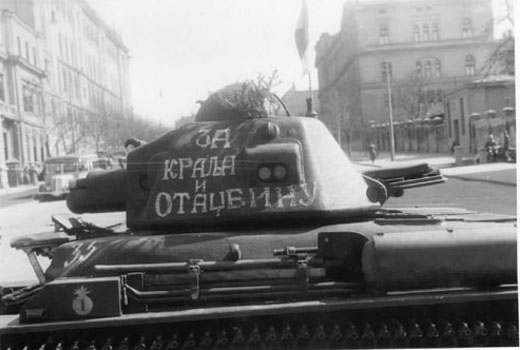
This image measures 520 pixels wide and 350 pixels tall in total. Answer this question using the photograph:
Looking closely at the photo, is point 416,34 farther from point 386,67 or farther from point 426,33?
point 386,67

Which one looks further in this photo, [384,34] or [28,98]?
[384,34]

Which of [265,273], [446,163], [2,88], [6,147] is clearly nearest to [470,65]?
[6,147]

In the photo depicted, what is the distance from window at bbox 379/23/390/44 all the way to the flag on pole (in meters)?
2.72

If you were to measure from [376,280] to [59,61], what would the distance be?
5111mm

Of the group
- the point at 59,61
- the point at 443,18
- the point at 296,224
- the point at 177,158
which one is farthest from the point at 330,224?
the point at 443,18

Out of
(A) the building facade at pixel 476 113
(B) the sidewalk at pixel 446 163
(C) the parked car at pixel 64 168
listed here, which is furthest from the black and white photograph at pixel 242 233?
(B) the sidewalk at pixel 446 163

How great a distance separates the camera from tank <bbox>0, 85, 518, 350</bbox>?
4008mm

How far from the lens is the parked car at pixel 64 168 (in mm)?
11078

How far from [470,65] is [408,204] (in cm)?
404

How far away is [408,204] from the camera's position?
53.6 feet

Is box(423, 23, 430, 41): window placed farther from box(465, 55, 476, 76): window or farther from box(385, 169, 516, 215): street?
box(385, 169, 516, 215): street

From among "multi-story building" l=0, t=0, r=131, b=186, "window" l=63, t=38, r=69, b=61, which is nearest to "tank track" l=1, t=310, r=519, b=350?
"multi-story building" l=0, t=0, r=131, b=186

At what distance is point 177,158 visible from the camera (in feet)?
17.2

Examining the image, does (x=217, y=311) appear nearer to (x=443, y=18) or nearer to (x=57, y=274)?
(x=57, y=274)
